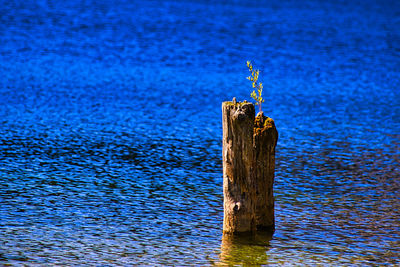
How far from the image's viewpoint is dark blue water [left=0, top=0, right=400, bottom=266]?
1103 cm

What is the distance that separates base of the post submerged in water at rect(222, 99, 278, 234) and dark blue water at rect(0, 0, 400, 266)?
0.45 m

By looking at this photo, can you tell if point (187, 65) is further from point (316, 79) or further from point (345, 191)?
point (345, 191)

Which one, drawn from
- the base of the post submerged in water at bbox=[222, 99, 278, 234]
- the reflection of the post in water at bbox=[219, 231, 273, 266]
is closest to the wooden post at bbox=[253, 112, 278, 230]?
the base of the post submerged in water at bbox=[222, 99, 278, 234]

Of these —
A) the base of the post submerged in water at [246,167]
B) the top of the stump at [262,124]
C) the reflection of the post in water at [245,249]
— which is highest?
the top of the stump at [262,124]

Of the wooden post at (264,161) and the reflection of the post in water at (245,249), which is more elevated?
the wooden post at (264,161)

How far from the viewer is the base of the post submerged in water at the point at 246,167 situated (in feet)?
35.4

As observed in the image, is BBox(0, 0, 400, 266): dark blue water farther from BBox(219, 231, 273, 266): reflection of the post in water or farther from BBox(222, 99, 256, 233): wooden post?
BBox(222, 99, 256, 233): wooden post

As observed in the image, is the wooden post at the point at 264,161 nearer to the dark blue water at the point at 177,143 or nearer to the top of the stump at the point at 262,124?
the top of the stump at the point at 262,124

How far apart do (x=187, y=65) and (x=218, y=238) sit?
2108cm

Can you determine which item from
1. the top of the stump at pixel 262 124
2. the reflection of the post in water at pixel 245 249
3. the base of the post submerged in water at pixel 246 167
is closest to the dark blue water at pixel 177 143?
the reflection of the post in water at pixel 245 249

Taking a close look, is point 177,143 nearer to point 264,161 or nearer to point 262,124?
point 262,124

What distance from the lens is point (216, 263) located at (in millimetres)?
10242

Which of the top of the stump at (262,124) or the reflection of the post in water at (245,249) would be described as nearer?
the reflection of the post in water at (245,249)

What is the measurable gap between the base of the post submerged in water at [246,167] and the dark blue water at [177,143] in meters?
0.45
